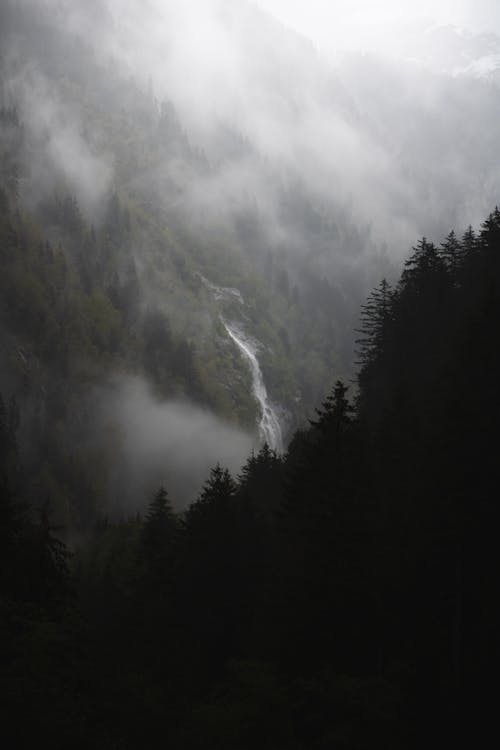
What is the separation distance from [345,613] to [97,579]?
278 feet

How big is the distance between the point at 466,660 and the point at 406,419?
12550 mm

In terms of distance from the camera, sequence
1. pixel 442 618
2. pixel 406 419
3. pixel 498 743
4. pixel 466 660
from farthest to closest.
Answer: pixel 406 419 < pixel 442 618 < pixel 466 660 < pixel 498 743

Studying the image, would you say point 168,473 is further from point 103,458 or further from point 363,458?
point 363,458

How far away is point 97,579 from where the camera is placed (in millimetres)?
100188

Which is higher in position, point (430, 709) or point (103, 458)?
point (103, 458)

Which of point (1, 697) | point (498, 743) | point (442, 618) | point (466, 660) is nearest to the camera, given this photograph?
point (1, 697)

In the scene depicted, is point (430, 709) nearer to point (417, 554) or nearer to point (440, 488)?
point (417, 554)

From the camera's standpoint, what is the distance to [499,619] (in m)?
23.4

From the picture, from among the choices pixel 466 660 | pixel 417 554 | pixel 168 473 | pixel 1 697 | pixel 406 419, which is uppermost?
pixel 168 473

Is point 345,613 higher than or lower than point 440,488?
lower

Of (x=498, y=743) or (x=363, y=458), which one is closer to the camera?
(x=498, y=743)

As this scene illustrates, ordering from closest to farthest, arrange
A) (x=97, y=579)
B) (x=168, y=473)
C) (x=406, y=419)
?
(x=406, y=419) → (x=97, y=579) → (x=168, y=473)

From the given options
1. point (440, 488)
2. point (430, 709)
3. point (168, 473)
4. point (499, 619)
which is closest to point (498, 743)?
point (430, 709)

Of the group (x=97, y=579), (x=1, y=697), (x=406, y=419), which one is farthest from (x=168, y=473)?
(x=1, y=697)
